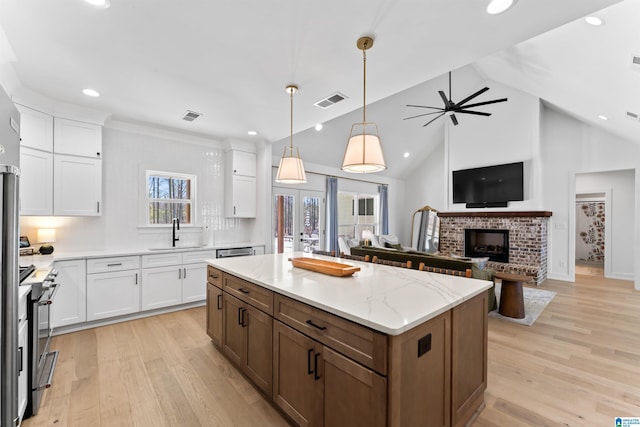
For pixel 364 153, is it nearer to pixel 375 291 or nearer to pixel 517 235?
pixel 375 291

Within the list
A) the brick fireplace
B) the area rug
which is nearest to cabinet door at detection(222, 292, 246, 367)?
the area rug

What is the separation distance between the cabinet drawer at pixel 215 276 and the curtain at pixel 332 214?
4.23 m

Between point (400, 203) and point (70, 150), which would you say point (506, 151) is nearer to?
point (400, 203)

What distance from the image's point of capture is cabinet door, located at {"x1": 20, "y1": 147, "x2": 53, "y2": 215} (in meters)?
2.97

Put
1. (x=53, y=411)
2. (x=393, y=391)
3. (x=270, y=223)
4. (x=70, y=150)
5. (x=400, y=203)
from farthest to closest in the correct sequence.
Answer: (x=400, y=203), (x=270, y=223), (x=70, y=150), (x=53, y=411), (x=393, y=391)

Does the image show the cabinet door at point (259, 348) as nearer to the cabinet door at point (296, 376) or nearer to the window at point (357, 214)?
the cabinet door at point (296, 376)

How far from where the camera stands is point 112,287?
11.5 ft

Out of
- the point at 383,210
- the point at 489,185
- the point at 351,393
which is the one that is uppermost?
the point at 489,185

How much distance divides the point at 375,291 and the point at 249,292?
993 millimetres

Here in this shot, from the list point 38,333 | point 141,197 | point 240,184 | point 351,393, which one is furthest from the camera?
point 240,184

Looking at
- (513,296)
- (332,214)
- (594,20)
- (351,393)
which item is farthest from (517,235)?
(351,393)

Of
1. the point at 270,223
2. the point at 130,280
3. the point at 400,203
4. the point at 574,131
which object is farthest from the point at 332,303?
the point at 400,203

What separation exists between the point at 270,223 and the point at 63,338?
118 inches

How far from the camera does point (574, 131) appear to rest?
5.77 meters
